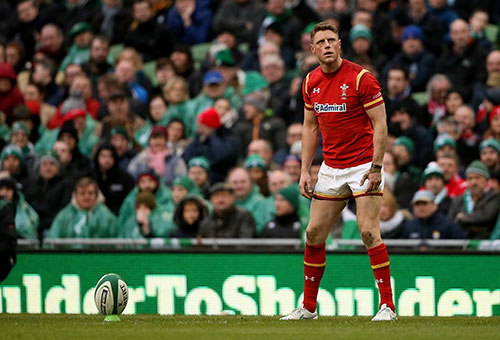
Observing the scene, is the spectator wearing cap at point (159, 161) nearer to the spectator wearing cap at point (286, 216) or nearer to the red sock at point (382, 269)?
the spectator wearing cap at point (286, 216)

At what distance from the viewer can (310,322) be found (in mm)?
8484

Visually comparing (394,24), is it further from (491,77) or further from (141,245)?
(141,245)

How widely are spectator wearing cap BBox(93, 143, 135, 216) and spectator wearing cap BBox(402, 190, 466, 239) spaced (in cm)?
431

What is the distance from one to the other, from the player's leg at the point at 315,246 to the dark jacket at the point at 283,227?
3312mm

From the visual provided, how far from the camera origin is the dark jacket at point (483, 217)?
38.3 feet

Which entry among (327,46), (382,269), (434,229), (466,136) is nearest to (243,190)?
(434,229)

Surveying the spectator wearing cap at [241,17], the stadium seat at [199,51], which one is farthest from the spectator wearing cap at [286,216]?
the stadium seat at [199,51]

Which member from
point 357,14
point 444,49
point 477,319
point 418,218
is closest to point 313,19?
point 357,14

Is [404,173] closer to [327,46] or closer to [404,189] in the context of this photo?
[404,189]

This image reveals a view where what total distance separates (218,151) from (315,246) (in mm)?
6233

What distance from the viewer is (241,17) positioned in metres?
19.1

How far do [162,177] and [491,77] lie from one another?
498 centimetres

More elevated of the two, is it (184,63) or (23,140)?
(184,63)

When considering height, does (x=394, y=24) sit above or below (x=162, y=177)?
above
